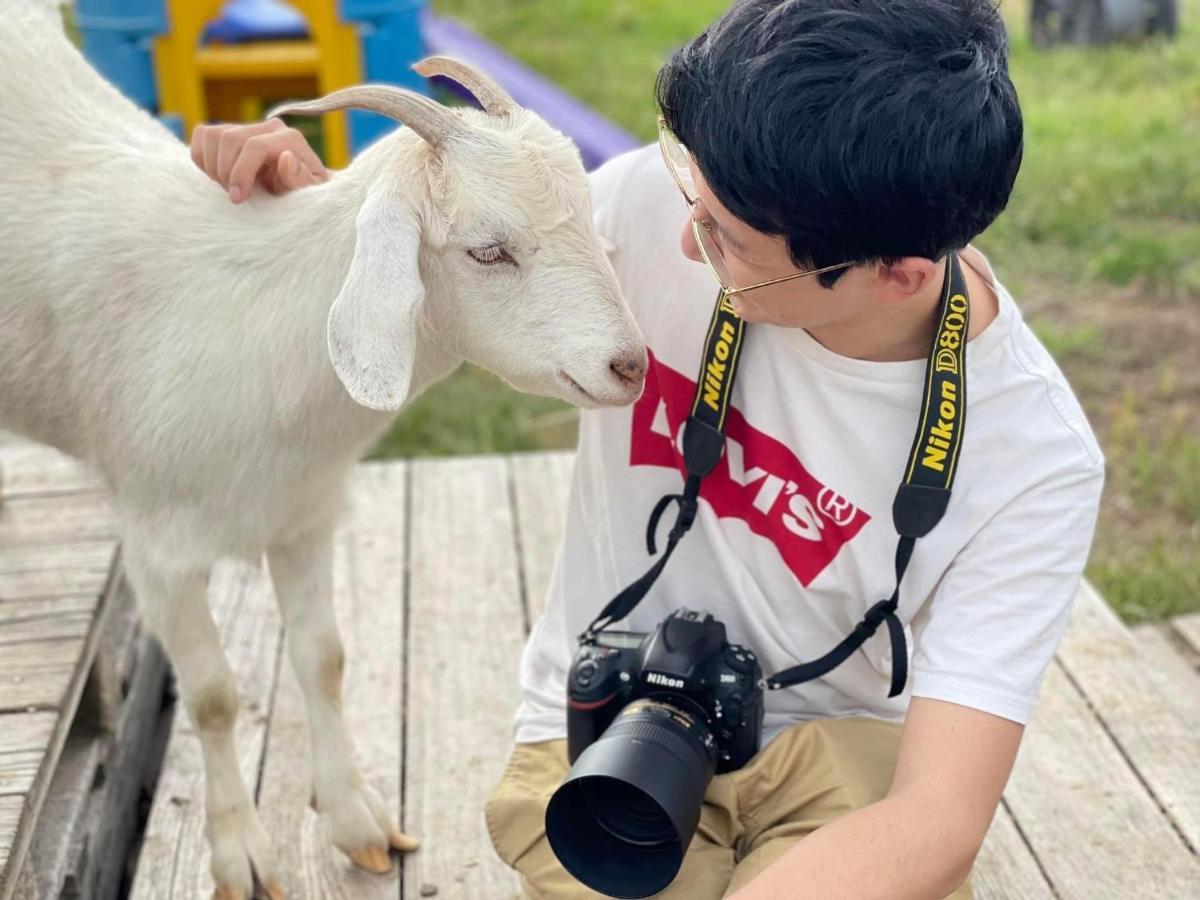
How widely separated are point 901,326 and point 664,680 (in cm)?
55

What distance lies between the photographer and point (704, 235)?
1.77 meters

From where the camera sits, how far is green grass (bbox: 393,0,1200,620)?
3906 mm

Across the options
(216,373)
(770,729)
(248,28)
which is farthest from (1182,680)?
(248,28)

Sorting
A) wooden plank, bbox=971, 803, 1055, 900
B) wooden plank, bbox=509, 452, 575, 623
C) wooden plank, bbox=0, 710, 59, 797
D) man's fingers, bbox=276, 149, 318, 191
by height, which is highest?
man's fingers, bbox=276, 149, 318, 191

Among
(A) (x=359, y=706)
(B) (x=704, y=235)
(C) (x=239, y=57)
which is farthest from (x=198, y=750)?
(C) (x=239, y=57)

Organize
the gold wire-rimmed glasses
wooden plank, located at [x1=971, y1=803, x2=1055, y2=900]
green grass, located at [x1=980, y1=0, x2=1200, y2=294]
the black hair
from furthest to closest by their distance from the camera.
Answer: green grass, located at [x1=980, y1=0, x2=1200, y2=294]
wooden plank, located at [x1=971, y1=803, x2=1055, y2=900]
the gold wire-rimmed glasses
the black hair

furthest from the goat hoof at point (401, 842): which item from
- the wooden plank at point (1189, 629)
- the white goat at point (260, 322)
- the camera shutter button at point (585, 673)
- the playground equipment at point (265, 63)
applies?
the playground equipment at point (265, 63)

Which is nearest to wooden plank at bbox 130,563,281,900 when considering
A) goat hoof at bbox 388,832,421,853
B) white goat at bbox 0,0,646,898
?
white goat at bbox 0,0,646,898

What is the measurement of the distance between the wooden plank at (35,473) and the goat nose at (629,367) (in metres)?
1.76

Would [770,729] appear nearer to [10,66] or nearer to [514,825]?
[514,825]

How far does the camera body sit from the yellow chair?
3271mm

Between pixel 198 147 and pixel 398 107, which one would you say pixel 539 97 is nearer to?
pixel 198 147

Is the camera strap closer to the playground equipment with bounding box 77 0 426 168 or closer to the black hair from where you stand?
the black hair

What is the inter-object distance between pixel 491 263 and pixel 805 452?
0.49 m
